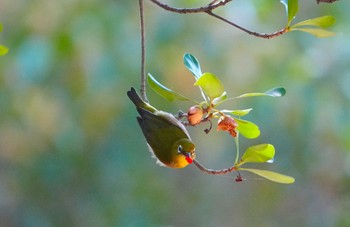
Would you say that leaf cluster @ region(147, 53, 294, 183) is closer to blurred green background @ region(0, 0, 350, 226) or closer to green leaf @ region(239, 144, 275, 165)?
green leaf @ region(239, 144, 275, 165)

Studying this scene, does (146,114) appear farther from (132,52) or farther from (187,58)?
(132,52)

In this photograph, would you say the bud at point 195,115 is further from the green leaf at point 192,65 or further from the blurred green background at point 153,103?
the blurred green background at point 153,103

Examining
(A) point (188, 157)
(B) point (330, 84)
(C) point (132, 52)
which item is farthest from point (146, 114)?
(B) point (330, 84)

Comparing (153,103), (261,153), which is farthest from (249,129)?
(153,103)

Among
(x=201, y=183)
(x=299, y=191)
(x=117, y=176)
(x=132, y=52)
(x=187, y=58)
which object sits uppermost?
(x=187, y=58)

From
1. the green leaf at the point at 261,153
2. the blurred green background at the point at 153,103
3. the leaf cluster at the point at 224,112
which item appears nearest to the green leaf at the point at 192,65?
the leaf cluster at the point at 224,112

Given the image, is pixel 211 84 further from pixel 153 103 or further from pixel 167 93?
pixel 153 103

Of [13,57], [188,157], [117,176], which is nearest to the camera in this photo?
[188,157]
